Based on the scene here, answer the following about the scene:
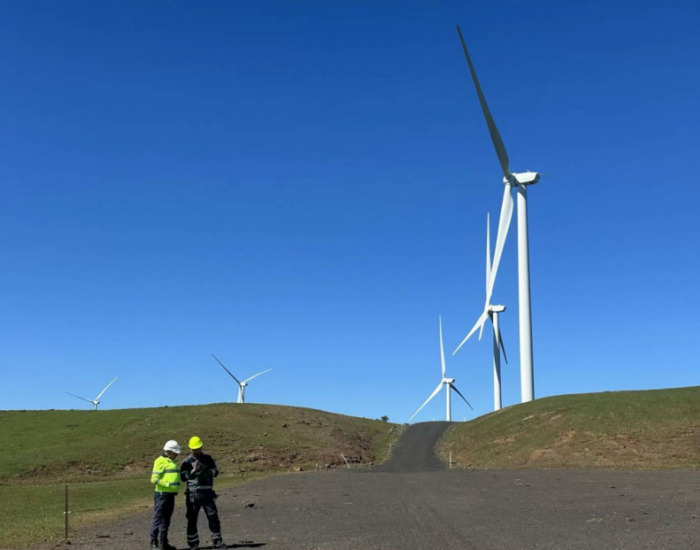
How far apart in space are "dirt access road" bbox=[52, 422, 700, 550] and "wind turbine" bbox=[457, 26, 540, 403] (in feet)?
111

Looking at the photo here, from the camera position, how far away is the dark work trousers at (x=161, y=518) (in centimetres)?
1698

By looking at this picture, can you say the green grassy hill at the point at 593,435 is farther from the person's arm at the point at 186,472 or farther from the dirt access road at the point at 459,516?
the person's arm at the point at 186,472

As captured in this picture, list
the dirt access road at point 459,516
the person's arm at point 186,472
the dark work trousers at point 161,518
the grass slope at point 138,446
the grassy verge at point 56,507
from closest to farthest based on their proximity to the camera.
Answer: the dark work trousers at point 161,518 → the person's arm at point 186,472 → the dirt access road at point 459,516 → the grassy verge at point 56,507 → the grass slope at point 138,446

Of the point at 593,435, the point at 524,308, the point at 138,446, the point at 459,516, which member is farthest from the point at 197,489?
the point at 524,308

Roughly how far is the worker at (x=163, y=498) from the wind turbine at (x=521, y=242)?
58.9m

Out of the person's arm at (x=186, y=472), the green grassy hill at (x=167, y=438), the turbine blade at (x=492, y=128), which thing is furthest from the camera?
the turbine blade at (x=492, y=128)

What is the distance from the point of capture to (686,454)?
162ft

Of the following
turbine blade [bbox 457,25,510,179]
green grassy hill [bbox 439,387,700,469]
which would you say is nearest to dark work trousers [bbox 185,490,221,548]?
green grassy hill [bbox 439,387,700,469]

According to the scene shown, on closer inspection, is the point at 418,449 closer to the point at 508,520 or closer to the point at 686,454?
the point at 686,454

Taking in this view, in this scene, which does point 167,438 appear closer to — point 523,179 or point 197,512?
point 523,179

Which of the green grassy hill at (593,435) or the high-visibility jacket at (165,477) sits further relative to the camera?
the green grassy hill at (593,435)

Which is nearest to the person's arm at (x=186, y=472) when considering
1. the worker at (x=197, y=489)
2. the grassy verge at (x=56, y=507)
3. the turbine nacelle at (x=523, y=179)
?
the worker at (x=197, y=489)

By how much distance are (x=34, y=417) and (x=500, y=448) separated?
166ft

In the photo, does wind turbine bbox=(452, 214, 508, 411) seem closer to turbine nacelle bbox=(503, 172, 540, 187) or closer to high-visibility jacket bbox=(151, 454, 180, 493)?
turbine nacelle bbox=(503, 172, 540, 187)
